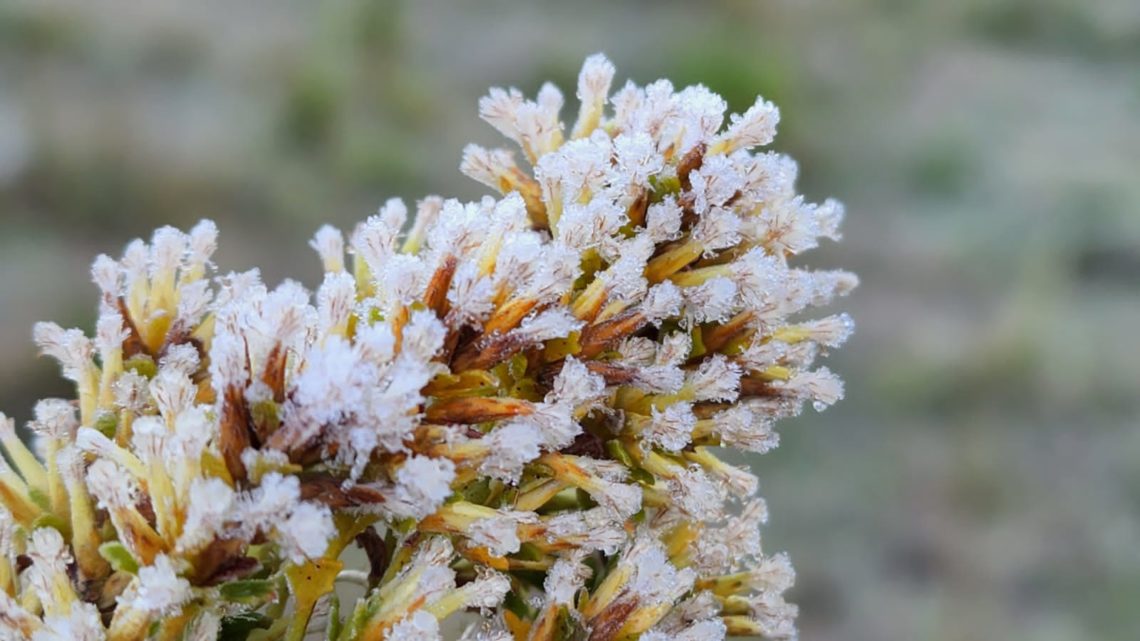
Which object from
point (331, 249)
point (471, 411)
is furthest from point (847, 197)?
point (471, 411)

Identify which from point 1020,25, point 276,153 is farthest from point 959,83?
point 276,153

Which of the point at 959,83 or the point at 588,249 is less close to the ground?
the point at 959,83

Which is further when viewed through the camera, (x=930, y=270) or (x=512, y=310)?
(x=930, y=270)

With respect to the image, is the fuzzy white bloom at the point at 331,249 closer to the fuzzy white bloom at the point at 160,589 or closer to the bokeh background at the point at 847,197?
the fuzzy white bloom at the point at 160,589

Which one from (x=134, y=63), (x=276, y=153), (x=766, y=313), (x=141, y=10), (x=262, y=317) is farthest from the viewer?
(x=141, y=10)

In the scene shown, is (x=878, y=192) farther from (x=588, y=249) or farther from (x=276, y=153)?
(x=588, y=249)

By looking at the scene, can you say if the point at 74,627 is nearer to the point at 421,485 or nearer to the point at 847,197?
the point at 421,485
